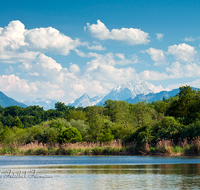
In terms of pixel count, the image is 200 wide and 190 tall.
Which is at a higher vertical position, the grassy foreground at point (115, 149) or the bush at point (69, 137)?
the bush at point (69, 137)

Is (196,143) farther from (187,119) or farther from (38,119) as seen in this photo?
(38,119)

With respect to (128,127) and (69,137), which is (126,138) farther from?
(128,127)

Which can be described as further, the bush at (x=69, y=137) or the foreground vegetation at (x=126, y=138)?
the bush at (x=69, y=137)

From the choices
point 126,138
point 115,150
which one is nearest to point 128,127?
point 126,138

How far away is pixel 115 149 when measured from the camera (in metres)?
58.3

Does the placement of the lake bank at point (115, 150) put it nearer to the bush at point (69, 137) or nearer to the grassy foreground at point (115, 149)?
the grassy foreground at point (115, 149)

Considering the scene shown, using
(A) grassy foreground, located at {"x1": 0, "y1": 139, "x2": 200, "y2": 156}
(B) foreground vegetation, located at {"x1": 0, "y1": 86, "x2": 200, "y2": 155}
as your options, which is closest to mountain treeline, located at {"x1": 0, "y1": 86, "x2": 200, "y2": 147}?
(B) foreground vegetation, located at {"x1": 0, "y1": 86, "x2": 200, "y2": 155}

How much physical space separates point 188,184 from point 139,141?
42.5 m

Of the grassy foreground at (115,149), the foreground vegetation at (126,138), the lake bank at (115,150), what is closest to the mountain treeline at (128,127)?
the foreground vegetation at (126,138)

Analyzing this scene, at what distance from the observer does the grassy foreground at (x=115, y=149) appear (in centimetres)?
4817

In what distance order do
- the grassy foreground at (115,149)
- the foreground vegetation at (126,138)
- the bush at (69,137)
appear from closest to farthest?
the grassy foreground at (115,149) → the foreground vegetation at (126,138) → the bush at (69,137)

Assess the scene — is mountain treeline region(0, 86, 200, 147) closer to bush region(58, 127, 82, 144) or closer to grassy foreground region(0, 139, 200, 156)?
bush region(58, 127, 82, 144)

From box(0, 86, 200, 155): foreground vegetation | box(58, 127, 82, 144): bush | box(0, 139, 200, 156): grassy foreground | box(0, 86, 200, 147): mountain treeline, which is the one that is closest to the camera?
box(0, 139, 200, 156): grassy foreground

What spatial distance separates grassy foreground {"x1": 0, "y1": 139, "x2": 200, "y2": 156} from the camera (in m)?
48.2
